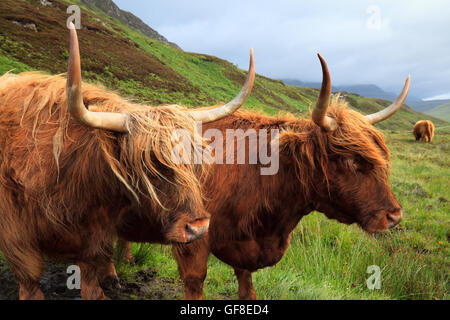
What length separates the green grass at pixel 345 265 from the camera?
3.07m

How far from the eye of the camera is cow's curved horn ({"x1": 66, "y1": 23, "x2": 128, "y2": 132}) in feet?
4.68

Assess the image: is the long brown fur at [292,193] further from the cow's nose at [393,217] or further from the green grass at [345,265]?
the green grass at [345,265]

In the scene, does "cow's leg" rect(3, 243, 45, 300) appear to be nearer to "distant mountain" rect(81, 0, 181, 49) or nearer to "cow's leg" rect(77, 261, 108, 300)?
"cow's leg" rect(77, 261, 108, 300)

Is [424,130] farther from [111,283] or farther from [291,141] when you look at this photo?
[111,283]

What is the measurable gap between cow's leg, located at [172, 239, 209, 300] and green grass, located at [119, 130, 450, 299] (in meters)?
0.65

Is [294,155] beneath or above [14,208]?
above

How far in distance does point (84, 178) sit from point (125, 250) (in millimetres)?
1474

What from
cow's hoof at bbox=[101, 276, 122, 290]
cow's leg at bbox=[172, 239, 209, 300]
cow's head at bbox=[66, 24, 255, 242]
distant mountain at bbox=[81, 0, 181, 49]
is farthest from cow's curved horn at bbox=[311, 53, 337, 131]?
distant mountain at bbox=[81, 0, 181, 49]

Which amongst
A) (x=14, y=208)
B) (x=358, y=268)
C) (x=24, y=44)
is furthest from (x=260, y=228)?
(x=24, y=44)

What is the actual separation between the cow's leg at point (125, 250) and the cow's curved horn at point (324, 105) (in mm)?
2118

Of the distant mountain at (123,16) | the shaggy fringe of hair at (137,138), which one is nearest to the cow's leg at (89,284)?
the shaggy fringe of hair at (137,138)

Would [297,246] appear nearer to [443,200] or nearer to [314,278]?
[314,278]

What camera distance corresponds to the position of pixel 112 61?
62.8 ft
